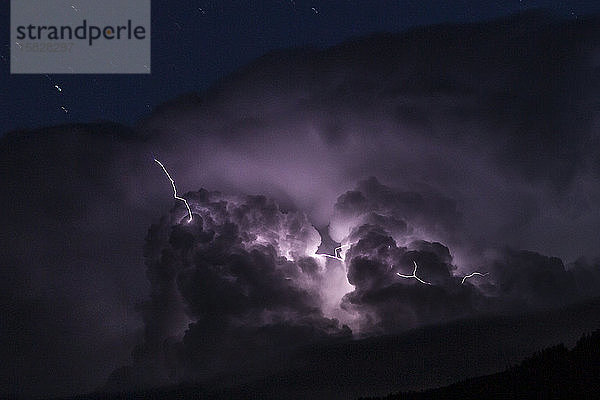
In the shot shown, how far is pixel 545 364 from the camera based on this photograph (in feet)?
151

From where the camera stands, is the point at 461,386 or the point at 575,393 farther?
the point at 461,386

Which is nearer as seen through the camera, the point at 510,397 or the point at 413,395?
the point at 510,397

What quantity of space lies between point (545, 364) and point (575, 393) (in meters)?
6.24

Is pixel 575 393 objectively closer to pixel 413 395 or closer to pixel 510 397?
pixel 510 397

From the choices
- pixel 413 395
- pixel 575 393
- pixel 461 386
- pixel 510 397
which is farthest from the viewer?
pixel 413 395

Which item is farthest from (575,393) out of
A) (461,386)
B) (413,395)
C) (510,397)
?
(413,395)

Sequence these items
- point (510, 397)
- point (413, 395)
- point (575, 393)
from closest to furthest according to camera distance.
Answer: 1. point (575, 393)
2. point (510, 397)
3. point (413, 395)

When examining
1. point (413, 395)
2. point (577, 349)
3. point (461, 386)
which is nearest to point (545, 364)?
point (577, 349)

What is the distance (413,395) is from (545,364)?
11.7 m

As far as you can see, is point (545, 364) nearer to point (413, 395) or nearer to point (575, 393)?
point (575, 393)

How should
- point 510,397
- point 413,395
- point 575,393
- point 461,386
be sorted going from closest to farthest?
1. point 575,393
2. point 510,397
3. point 461,386
4. point 413,395

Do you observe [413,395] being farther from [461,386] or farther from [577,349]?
[577,349]

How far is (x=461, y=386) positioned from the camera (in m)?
49.9

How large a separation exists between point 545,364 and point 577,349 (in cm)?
203
